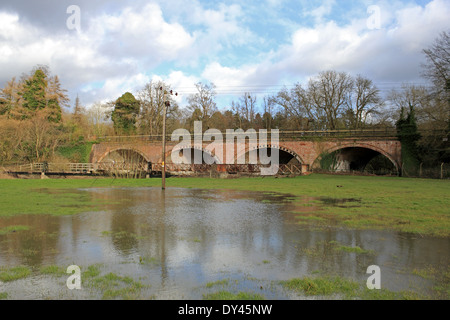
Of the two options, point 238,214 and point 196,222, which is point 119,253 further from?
point 238,214

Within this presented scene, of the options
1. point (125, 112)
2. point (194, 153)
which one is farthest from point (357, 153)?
point (125, 112)

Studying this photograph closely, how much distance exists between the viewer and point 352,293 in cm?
399

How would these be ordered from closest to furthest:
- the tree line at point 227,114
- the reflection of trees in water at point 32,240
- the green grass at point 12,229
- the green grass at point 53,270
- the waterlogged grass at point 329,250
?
1. the green grass at point 53,270
2. the reflection of trees in water at point 32,240
3. the waterlogged grass at point 329,250
4. the green grass at point 12,229
5. the tree line at point 227,114

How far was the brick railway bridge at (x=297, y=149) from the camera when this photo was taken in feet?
111

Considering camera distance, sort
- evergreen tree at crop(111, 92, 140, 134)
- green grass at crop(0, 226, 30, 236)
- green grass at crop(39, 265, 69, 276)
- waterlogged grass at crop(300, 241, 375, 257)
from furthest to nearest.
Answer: evergreen tree at crop(111, 92, 140, 134) → green grass at crop(0, 226, 30, 236) → waterlogged grass at crop(300, 241, 375, 257) → green grass at crop(39, 265, 69, 276)

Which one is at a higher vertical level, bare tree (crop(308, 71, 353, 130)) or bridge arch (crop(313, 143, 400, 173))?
bare tree (crop(308, 71, 353, 130))

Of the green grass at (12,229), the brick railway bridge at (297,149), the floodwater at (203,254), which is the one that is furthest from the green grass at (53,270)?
the brick railway bridge at (297,149)

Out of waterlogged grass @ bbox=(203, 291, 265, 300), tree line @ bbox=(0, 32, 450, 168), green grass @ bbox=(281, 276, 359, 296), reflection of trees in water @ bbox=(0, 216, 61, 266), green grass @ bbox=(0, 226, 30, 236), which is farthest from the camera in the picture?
tree line @ bbox=(0, 32, 450, 168)

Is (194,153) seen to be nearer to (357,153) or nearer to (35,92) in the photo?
(357,153)

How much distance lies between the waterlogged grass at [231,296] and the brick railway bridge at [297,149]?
27882 mm

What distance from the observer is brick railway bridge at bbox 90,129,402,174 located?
1335 inches
